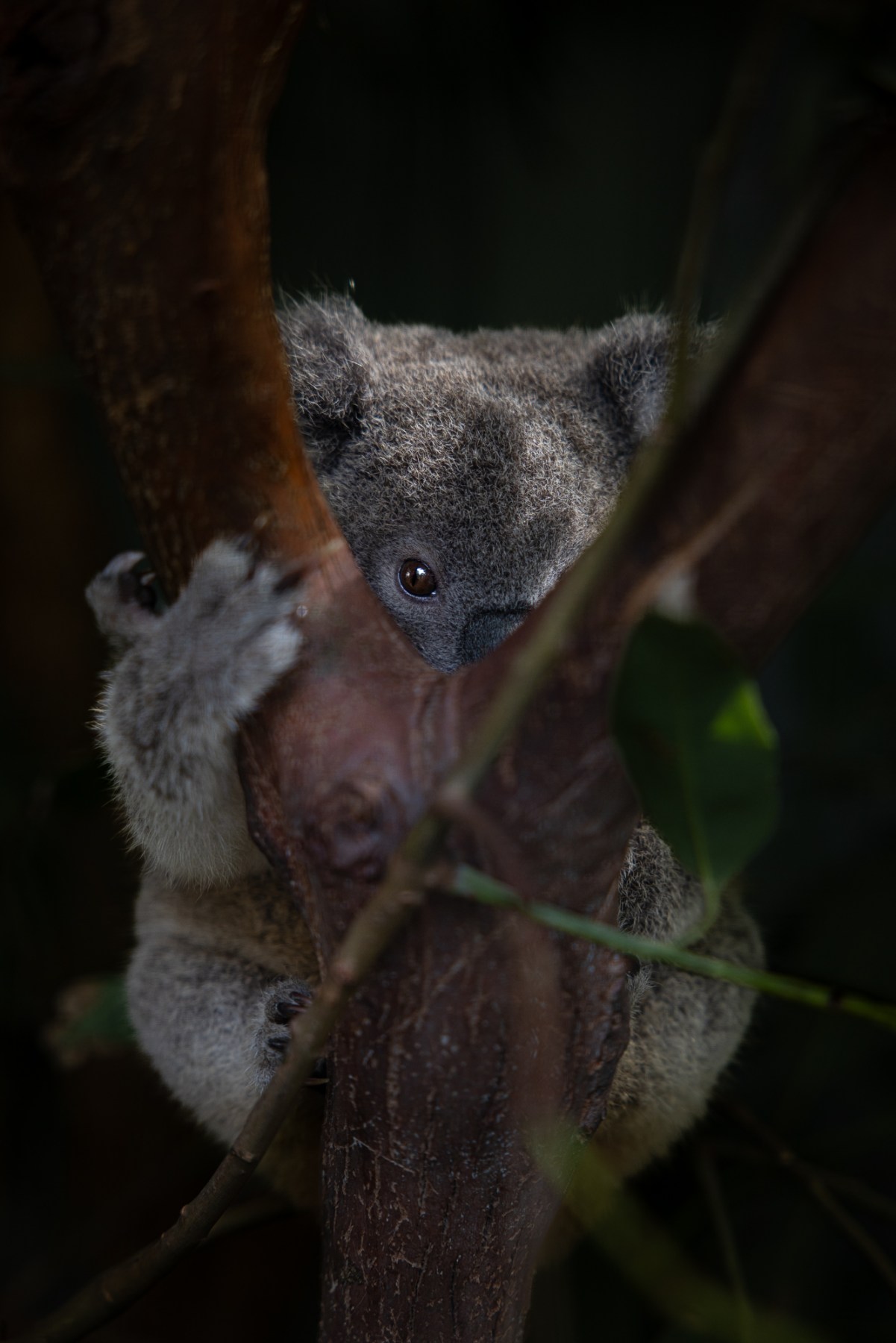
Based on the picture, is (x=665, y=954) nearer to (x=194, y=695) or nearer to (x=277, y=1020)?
(x=194, y=695)

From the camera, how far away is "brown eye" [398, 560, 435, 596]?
156 cm

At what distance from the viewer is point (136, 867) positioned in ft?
7.97

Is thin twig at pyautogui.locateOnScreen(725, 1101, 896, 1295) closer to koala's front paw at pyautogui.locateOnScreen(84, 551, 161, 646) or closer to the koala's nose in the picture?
the koala's nose

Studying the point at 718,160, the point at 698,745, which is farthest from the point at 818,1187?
the point at 718,160

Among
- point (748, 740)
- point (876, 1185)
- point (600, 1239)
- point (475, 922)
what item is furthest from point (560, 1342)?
point (876, 1185)

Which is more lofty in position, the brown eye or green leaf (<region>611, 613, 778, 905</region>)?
the brown eye

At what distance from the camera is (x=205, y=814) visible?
1212 mm

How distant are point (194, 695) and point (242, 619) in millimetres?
116

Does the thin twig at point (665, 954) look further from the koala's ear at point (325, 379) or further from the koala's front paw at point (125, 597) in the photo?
the koala's ear at point (325, 379)

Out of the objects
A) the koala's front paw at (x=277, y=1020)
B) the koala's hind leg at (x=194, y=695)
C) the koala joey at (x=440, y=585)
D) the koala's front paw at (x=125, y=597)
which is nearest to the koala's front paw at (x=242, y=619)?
the koala's hind leg at (x=194, y=695)

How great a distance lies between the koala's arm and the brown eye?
1.47 ft

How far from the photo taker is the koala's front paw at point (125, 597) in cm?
119

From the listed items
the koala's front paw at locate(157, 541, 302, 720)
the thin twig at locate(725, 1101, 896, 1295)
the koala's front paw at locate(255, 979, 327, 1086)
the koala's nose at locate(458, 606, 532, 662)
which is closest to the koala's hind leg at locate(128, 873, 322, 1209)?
the koala's front paw at locate(255, 979, 327, 1086)

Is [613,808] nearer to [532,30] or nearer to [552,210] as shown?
[532,30]
